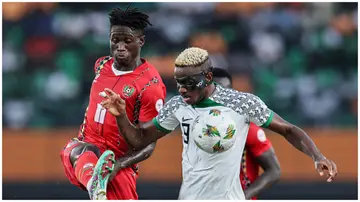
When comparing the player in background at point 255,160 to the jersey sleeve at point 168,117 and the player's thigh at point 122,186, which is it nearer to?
the player's thigh at point 122,186

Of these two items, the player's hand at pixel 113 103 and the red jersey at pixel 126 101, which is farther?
the red jersey at pixel 126 101

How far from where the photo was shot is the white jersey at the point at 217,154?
6328 mm

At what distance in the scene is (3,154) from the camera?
12.9 meters

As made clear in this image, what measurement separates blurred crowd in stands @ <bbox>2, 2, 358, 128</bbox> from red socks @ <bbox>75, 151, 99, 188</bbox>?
5.71 m

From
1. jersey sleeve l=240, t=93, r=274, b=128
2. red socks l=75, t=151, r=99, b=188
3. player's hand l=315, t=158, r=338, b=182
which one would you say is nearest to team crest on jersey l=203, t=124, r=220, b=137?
jersey sleeve l=240, t=93, r=274, b=128

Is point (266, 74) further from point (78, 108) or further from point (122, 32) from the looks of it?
point (122, 32)

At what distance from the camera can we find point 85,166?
266 inches

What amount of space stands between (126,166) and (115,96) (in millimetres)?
982

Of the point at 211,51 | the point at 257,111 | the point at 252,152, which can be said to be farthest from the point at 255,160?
the point at 211,51

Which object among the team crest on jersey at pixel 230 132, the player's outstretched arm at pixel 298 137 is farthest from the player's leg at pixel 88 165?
the player's outstretched arm at pixel 298 137

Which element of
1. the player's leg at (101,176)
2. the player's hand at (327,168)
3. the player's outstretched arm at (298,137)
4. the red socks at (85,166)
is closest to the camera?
the player's hand at (327,168)

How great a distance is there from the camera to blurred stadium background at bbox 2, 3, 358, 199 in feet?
42.1

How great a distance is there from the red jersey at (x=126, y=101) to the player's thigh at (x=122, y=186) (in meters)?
0.18

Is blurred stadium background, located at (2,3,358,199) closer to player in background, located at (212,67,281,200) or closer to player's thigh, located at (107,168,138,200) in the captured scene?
player in background, located at (212,67,281,200)
